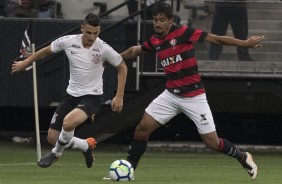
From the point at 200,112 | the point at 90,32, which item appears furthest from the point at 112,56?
the point at 200,112

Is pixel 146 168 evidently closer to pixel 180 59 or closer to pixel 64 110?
pixel 64 110

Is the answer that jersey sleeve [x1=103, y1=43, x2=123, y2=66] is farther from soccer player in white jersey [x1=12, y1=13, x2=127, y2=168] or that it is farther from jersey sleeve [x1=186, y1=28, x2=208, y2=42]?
jersey sleeve [x1=186, y1=28, x2=208, y2=42]

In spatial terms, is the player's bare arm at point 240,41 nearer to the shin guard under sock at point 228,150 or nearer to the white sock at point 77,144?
the shin guard under sock at point 228,150

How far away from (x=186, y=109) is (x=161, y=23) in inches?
47.1

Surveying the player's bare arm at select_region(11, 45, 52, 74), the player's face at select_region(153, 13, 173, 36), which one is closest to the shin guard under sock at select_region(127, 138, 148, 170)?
the player's face at select_region(153, 13, 173, 36)

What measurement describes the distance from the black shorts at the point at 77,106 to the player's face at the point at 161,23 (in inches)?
70.8

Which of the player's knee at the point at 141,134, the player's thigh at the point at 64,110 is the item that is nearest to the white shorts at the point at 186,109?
the player's knee at the point at 141,134

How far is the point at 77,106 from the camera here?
50.6 feet

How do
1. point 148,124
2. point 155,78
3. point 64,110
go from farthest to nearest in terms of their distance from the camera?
point 155,78
point 64,110
point 148,124

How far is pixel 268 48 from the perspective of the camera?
20031mm

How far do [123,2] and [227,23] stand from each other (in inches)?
92.3

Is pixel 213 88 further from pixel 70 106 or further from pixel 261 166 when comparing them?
pixel 70 106

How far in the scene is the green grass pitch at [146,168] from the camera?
14.4m

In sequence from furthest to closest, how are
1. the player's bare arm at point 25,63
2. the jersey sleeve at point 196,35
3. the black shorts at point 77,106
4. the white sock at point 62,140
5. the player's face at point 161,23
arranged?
the black shorts at point 77,106 < the player's bare arm at point 25,63 < the white sock at point 62,140 < the jersey sleeve at point 196,35 < the player's face at point 161,23
